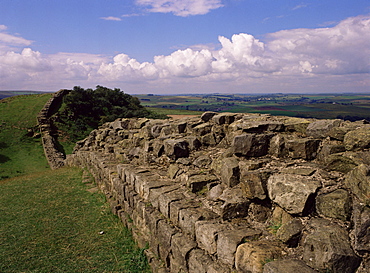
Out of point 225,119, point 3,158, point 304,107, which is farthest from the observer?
point 304,107

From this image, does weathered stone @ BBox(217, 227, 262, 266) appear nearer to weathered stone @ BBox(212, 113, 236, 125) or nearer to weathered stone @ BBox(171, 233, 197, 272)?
weathered stone @ BBox(171, 233, 197, 272)

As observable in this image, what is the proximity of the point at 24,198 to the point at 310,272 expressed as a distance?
10140 mm

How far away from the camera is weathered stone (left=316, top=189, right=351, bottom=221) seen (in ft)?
10.9

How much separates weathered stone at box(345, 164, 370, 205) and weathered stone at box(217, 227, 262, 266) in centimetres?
144

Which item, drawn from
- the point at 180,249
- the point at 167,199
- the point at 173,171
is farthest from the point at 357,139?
the point at 173,171

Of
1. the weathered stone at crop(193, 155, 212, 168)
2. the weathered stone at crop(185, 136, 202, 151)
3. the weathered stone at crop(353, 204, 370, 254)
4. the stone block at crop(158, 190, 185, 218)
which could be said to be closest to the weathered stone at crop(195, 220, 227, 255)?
the stone block at crop(158, 190, 185, 218)

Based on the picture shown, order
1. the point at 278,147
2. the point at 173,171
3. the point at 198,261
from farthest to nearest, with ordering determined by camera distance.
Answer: the point at 173,171, the point at 278,147, the point at 198,261

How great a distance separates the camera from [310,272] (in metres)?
2.89

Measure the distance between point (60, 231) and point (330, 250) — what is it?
21.0ft

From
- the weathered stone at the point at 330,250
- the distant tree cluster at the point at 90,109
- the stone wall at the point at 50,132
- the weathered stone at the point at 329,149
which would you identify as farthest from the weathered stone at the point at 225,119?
the distant tree cluster at the point at 90,109

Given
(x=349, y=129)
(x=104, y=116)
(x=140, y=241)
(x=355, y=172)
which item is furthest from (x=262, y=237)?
(x=104, y=116)

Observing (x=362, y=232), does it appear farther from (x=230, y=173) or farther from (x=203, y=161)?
(x=203, y=161)

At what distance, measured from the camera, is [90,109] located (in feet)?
122

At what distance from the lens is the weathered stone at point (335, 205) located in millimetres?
3322
